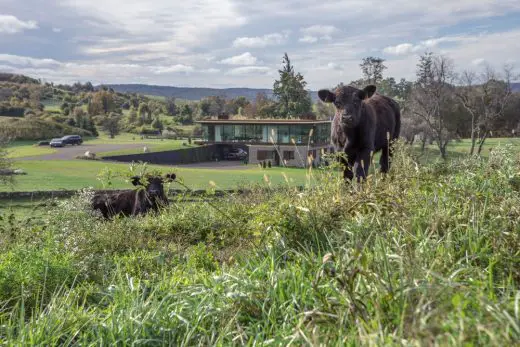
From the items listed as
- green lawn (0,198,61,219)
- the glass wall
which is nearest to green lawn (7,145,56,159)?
the glass wall

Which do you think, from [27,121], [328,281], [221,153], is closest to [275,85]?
[221,153]

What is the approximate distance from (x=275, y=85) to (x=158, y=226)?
97183 mm

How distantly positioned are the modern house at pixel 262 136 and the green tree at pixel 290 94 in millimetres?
28486


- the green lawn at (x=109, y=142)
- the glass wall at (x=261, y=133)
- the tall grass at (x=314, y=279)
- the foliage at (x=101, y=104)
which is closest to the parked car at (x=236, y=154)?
the glass wall at (x=261, y=133)

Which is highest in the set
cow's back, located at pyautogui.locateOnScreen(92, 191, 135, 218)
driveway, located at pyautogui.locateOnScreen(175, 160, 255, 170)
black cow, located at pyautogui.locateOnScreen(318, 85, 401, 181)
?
black cow, located at pyautogui.locateOnScreen(318, 85, 401, 181)

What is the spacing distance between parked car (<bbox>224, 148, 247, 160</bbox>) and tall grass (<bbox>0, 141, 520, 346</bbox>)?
65.9m

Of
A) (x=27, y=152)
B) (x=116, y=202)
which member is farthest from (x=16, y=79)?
(x=116, y=202)

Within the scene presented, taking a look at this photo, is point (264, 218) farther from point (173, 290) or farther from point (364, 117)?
point (364, 117)

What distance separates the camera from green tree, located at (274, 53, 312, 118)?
101 m

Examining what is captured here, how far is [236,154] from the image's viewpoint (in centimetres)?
7356

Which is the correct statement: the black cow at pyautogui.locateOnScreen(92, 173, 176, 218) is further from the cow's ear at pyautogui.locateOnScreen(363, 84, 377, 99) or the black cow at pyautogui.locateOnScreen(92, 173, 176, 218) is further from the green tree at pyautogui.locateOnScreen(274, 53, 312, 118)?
the green tree at pyautogui.locateOnScreen(274, 53, 312, 118)

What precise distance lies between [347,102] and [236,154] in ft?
212

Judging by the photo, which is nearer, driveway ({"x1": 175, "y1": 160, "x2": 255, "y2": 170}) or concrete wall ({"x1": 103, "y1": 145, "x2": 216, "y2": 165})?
driveway ({"x1": 175, "y1": 160, "x2": 255, "y2": 170})

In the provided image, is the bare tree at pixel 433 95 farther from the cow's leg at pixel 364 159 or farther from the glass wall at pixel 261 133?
the cow's leg at pixel 364 159
